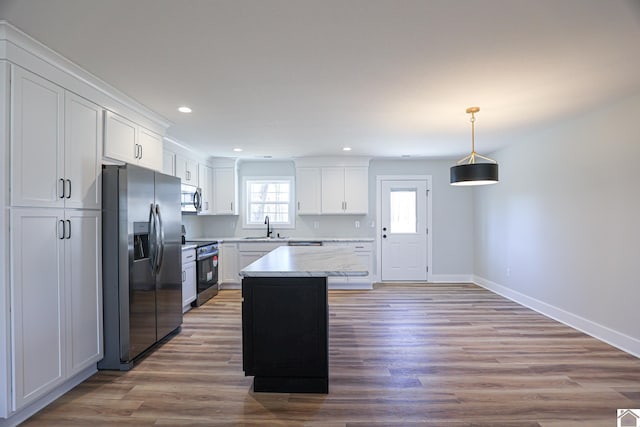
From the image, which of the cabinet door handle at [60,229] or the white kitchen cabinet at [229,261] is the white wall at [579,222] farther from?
the cabinet door handle at [60,229]

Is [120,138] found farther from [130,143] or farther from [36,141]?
[36,141]

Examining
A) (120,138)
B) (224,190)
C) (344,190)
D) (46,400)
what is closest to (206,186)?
(224,190)

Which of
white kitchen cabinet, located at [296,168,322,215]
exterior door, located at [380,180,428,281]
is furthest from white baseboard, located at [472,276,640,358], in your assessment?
white kitchen cabinet, located at [296,168,322,215]

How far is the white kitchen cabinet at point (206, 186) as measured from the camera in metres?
5.67

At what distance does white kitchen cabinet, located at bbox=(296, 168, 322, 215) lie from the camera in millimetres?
6215

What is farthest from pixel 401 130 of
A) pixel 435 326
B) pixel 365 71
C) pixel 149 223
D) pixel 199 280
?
pixel 199 280

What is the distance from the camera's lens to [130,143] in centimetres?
320

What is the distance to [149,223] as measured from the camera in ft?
10.2

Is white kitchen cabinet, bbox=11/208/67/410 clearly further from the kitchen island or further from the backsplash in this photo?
the backsplash

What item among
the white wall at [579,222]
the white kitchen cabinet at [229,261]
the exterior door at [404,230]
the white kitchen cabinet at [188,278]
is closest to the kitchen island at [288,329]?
the white kitchen cabinet at [188,278]

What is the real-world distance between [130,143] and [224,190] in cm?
297

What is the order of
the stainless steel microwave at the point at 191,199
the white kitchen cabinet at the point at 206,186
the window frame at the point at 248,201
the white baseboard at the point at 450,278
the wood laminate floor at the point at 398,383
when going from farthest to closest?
the window frame at the point at 248,201 < the white baseboard at the point at 450,278 < the white kitchen cabinet at the point at 206,186 < the stainless steel microwave at the point at 191,199 < the wood laminate floor at the point at 398,383

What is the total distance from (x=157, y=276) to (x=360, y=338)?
218 centimetres

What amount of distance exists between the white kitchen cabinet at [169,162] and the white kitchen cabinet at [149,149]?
0.84 meters
